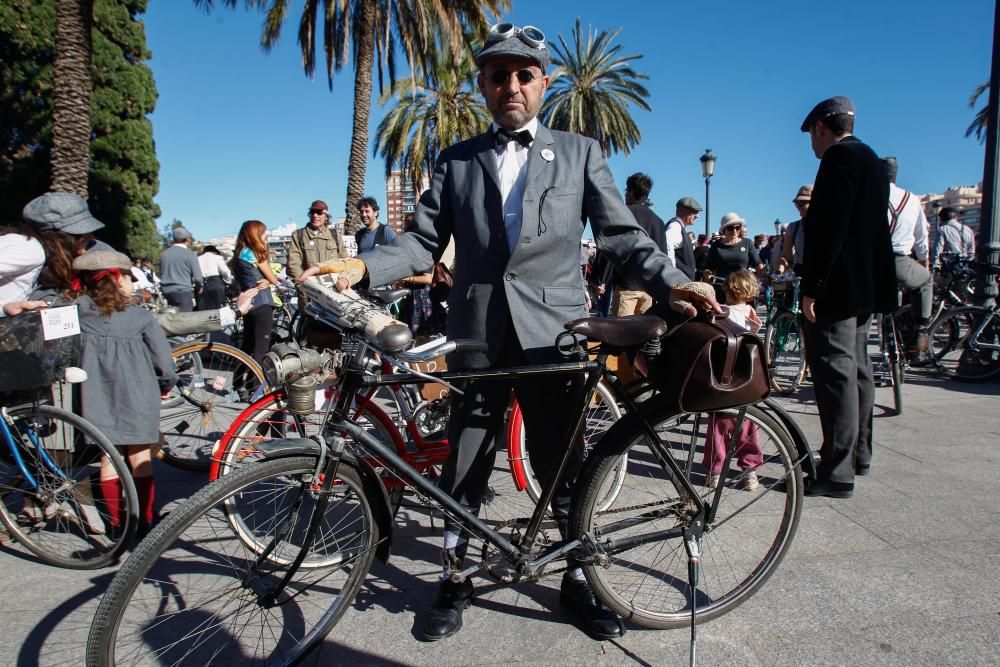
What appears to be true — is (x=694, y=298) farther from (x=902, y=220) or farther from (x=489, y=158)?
(x=902, y=220)

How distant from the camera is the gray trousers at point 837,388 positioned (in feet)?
10.4

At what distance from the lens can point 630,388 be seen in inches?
86.4

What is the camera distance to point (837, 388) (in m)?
3.17

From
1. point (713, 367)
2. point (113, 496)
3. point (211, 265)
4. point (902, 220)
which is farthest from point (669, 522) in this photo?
point (211, 265)

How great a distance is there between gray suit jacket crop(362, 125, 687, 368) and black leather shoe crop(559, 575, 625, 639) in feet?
2.99

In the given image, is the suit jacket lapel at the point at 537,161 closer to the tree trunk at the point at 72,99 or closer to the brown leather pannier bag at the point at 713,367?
the brown leather pannier bag at the point at 713,367

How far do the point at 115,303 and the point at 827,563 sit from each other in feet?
11.4

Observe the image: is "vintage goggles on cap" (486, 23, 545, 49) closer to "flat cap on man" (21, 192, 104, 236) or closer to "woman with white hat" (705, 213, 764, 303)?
"flat cap on man" (21, 192, 104, 236)

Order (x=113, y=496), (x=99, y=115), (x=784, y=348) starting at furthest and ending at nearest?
(x=99, y=115)
(x=784, y=348)
(x=113, y=496)

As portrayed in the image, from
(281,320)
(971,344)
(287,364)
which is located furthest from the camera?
(281,320)

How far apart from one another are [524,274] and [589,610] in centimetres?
128

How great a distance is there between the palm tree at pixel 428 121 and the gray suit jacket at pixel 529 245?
19.6 metres

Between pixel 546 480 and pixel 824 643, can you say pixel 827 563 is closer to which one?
pixel 824 643

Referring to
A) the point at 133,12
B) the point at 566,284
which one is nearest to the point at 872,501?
the point at 566,284
